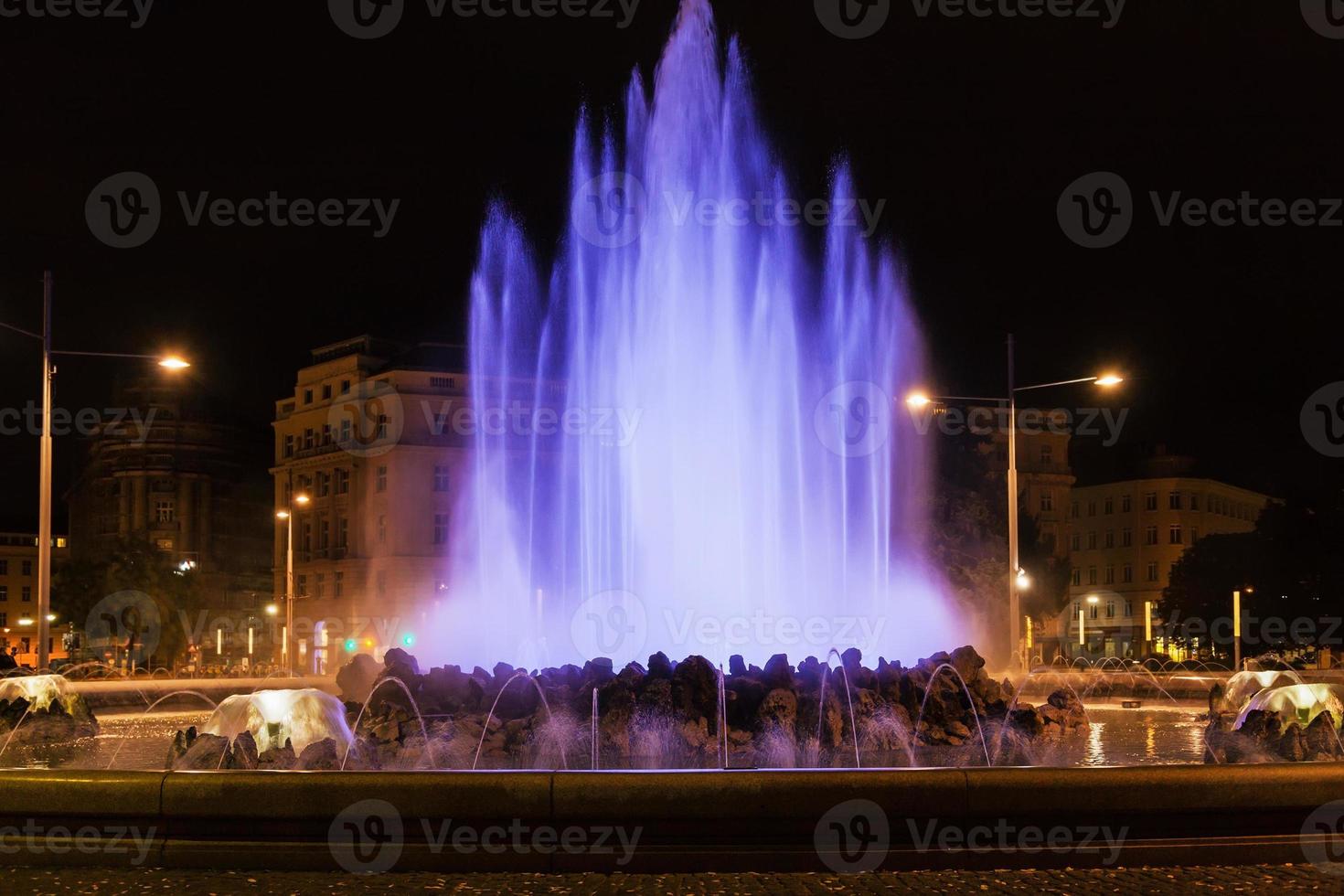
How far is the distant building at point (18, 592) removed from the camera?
122 meters

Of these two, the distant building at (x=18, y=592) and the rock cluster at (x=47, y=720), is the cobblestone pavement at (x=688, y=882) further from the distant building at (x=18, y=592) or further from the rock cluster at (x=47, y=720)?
the distant building at (x=18, y=592)

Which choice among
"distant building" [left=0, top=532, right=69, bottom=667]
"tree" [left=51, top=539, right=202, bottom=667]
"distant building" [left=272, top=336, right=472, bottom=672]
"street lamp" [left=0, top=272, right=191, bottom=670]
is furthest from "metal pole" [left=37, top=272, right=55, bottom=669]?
"distant building" [left=0, top=532, right=69, bottom=667]

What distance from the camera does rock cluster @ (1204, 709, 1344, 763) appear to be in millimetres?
14406

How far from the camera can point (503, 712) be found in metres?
17.0

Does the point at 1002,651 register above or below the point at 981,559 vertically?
below

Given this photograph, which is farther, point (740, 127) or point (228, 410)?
point (228, 410)

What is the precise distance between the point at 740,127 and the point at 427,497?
62.4 meters

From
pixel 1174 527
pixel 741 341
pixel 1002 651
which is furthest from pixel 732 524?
pixel 1174 527

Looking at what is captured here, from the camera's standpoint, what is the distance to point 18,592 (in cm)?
12612

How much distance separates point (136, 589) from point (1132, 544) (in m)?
70.6

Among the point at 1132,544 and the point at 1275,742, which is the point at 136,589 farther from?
the point at 1132,544

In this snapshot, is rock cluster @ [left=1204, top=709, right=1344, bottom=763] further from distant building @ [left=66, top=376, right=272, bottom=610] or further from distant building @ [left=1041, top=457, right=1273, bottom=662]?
distant building @ [left=66, top=376, right=272, bottom=610]

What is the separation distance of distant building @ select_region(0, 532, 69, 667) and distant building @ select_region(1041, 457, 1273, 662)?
82671mm

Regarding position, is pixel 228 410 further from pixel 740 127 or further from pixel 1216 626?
pixel 740 127
